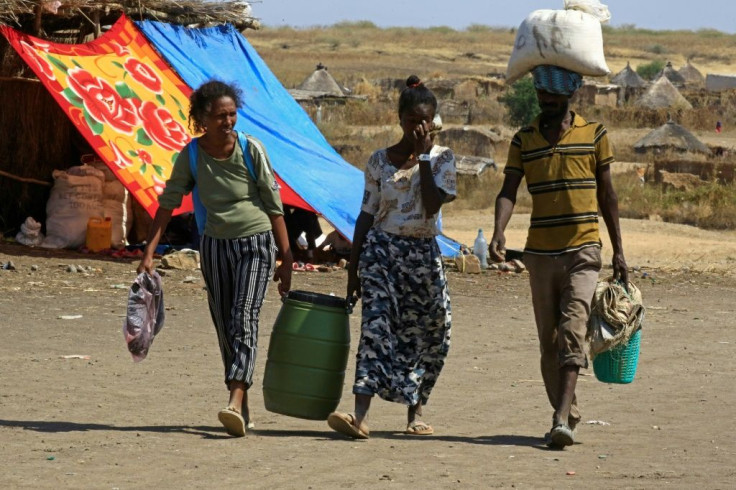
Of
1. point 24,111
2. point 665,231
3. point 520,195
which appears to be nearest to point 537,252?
point 24,111

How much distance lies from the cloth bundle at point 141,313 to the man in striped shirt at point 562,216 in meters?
1.49

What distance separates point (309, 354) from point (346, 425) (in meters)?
0.35

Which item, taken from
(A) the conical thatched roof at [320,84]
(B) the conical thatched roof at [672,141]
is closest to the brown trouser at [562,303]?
(B) the conical thatched roof at [672,141]

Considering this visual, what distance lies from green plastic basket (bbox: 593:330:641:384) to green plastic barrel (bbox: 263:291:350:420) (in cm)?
111

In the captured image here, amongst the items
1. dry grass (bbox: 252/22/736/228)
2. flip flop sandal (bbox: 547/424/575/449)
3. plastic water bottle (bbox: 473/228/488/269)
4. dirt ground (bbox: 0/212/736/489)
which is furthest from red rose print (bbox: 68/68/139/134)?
dry grass (bbox: 252/22/736/228)

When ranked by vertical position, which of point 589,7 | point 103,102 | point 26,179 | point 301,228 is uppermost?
point 589,7

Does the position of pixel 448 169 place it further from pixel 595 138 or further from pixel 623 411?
pixel 623 411

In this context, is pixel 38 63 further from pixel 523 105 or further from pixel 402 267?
pixel 523 105

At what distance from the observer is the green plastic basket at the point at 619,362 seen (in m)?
5.88

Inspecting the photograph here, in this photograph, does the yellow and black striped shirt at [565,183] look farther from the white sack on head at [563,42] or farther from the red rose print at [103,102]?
the red rose print at [103,102]

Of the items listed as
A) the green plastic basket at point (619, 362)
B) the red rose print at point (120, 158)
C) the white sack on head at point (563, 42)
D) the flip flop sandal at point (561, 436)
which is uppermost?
the white sack on head at point (563, 42)

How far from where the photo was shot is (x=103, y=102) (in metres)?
12.3

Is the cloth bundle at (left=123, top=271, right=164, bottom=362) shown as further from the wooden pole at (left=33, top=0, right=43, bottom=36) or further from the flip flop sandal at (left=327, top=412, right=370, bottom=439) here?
the wooden pole at (left=33, top=0, right=43, bottom=36)

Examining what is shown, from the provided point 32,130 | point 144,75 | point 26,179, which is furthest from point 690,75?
point 26,179
